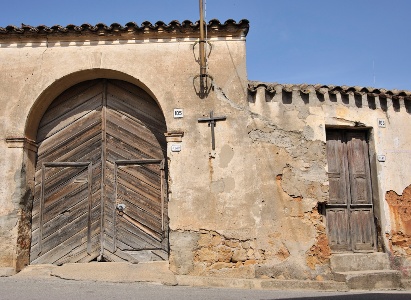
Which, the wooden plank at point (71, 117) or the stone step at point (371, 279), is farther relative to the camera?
the wooden plank at point (71, 117)

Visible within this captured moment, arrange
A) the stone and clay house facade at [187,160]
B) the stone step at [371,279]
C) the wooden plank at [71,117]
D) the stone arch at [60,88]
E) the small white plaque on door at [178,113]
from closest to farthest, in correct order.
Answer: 1. the stone step at [371,279]
2. the stone and clay house facade at [187,160]
3. the small white plaque on door at [178,113]
4. the stone arch at [60,88]
5. the wooden plank at [71,117]

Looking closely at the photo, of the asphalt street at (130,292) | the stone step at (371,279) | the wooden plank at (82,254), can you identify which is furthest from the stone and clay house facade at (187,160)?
the asphalt street at (130,292)

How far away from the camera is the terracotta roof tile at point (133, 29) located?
7.01m

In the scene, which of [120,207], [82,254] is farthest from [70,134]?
[82,254]

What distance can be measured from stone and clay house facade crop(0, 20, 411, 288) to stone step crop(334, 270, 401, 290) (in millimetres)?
159

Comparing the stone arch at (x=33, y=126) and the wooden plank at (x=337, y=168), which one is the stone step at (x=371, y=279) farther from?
the stone arch at (x=33, y=126)

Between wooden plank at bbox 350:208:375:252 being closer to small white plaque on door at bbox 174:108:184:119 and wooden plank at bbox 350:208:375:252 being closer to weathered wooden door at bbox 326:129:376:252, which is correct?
weathered wooden door at bbox 326:129:376:252

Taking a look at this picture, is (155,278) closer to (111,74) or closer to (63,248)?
(63,248)

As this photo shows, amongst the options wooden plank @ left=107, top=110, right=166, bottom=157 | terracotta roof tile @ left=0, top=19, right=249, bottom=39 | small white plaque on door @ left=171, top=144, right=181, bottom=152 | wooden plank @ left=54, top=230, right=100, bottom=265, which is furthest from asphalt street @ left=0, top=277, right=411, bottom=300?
terracotta roof tile @ left=0, top=19, right=249, bottom=39

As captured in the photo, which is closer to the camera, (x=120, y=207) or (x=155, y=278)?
(x=155, y=278)

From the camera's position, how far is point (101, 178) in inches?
285

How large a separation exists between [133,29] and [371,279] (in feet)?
19.4

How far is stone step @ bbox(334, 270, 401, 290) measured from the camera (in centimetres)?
645

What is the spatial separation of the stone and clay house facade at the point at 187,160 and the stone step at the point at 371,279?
159mm
